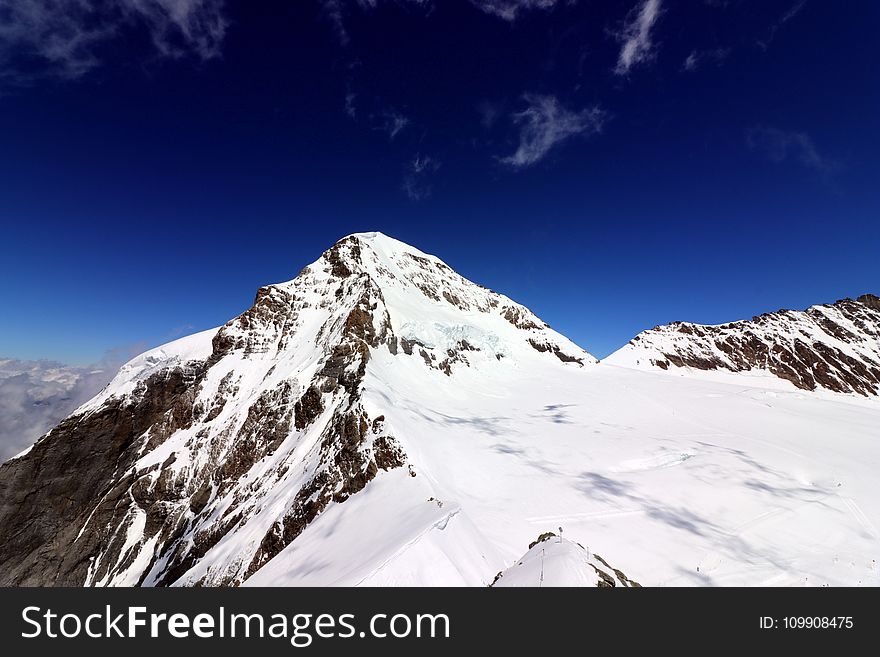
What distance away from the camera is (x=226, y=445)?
50.6m

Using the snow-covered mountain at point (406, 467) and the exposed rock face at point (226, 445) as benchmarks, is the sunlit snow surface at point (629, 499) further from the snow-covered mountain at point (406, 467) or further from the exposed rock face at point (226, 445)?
the exposed rock face at point (226, 445)

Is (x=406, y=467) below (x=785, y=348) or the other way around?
below

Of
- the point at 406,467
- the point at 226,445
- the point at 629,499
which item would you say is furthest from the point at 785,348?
the point at 226,445

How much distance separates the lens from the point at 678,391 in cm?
5369

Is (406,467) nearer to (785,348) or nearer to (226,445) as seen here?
(226,445)

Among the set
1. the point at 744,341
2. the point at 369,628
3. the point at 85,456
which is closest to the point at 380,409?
the point at 369,628

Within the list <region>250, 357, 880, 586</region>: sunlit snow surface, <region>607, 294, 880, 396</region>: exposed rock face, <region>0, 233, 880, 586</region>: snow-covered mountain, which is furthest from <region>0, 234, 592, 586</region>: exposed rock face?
<region>607, 294, 880, 396</region>: exposed rock face

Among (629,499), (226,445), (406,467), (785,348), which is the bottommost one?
(629,499)

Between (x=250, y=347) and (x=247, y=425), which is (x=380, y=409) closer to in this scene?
(x=247, y=425)

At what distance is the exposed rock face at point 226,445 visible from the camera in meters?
26.8

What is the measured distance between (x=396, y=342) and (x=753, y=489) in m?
43.4

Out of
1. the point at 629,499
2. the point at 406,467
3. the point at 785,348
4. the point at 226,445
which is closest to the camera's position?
the point at 629,499

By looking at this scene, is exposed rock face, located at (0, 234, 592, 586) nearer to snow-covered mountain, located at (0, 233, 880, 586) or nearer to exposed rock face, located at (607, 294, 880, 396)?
snow-covered mountain, located at (0, 233, 880, 586)

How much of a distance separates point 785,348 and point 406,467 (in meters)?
152
